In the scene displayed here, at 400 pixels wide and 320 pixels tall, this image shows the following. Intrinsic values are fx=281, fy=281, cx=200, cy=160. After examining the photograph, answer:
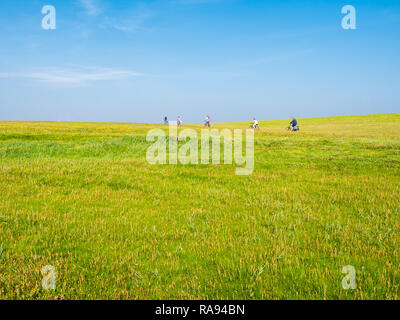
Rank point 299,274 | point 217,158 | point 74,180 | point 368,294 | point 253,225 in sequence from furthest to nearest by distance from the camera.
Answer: point 217,158 → point 74,180 → point 253,225 → point 299,274 → point 368,294

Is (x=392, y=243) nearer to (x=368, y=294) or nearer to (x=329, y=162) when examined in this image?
(x=368, y=294)

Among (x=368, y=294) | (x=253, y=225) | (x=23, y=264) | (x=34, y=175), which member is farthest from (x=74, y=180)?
(x=368, y=294)

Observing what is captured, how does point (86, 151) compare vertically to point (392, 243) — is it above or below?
above

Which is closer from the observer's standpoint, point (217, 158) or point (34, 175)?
point (34, 175)

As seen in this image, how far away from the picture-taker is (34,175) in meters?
13.6

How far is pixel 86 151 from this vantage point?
2470 cm

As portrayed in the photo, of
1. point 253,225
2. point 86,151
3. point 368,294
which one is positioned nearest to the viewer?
point 368,294

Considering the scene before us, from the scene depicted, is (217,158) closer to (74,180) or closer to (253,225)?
(74,180)

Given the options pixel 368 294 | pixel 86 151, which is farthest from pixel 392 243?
pixel 86 151

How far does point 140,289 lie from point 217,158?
1741 cm

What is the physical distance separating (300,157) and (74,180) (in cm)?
1678

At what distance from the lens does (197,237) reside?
6.50 m

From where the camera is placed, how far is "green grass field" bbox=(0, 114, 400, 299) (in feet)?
14.8

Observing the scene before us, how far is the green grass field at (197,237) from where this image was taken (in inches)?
178
